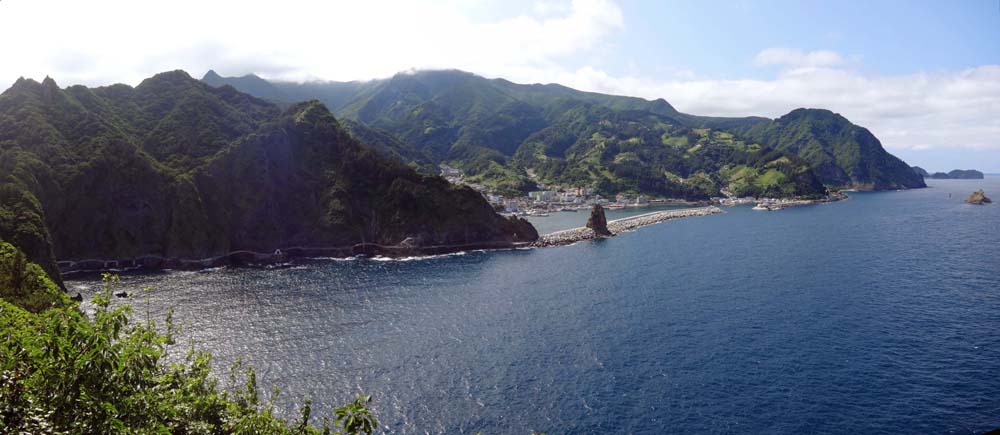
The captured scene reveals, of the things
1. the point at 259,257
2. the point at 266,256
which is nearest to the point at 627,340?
the point at 266,256

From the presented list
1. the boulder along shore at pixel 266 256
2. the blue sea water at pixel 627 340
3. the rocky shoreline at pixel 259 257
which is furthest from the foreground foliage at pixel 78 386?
the boulder along shore at pixel 266 256

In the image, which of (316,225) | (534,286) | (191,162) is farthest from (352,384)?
(191,162)

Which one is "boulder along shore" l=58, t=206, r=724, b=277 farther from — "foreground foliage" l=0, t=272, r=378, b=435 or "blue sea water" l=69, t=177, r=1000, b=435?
"foreground foliage" l=0, t=272, r=378, b=435

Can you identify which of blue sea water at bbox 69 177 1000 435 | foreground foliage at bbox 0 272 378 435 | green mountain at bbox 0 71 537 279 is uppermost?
green mountain at bbox 0 71 537 279

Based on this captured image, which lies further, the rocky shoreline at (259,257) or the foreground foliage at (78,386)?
the rocky shoreline at (259,257)

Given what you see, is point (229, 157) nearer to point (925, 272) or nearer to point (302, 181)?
point (302, 181)

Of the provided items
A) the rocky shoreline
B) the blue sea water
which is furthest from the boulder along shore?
the blue sea water

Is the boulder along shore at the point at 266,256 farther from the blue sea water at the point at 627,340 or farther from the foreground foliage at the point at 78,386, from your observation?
the foreground foliage at the point at 78,386
